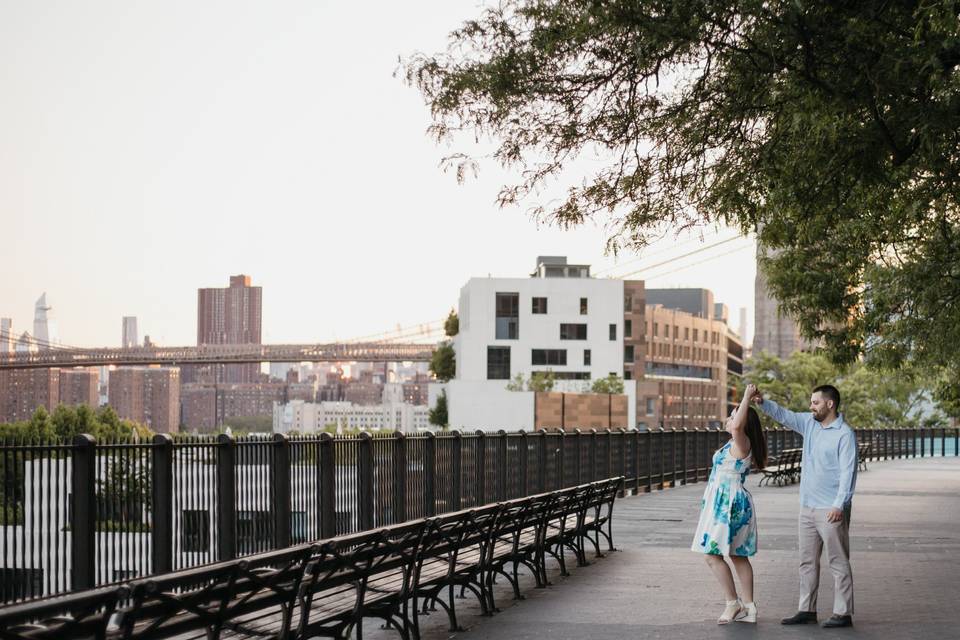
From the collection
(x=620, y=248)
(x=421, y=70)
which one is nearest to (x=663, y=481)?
(x=620, y=248)

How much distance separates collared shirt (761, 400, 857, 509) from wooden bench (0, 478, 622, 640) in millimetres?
2796

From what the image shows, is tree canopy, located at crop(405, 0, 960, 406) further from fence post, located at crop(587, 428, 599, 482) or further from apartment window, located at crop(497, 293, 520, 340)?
apartment window, located at crop(497, 293, 520, 340)

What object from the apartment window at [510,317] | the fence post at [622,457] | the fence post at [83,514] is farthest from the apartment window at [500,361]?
the fence post at [83,514]

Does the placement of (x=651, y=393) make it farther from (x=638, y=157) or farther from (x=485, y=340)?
(x=638, y=157)

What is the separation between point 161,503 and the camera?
33.5 feet

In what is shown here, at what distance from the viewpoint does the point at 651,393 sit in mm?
136500

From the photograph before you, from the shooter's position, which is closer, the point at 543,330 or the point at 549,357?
the point at 549,357

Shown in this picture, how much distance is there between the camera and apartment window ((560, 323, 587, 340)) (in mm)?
127375

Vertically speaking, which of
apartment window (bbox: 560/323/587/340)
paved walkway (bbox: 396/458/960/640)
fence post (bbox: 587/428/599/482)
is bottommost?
paved walkway (bbox: 396/458/960/640)

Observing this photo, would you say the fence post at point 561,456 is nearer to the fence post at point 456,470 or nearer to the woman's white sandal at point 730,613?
the fence post at point 456,470

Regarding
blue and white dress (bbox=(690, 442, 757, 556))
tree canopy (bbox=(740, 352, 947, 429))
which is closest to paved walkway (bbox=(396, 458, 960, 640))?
blue and white dress (bbox=(690, 442, 757, 556))

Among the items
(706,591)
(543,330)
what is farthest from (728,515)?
(543,330)

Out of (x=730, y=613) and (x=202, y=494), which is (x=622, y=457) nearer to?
(x=730, y=613)

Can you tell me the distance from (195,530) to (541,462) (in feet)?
41.5
